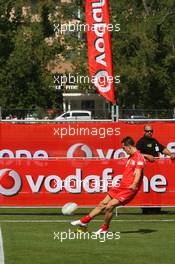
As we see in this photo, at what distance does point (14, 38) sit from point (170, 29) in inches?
370

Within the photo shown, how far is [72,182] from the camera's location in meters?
17.9

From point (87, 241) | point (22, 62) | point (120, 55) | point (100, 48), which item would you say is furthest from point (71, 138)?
point (120, 55)

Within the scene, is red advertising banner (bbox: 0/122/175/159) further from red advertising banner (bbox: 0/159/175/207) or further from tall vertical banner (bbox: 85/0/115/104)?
red advertising banner (bbox: 0/159/175/207)

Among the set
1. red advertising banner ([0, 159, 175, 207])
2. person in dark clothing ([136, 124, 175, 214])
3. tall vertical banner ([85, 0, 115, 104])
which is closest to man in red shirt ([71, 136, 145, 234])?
red advertising banner ([0, 159, 175, 207])

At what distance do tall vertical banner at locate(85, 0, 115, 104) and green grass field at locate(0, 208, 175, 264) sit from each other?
459 cm

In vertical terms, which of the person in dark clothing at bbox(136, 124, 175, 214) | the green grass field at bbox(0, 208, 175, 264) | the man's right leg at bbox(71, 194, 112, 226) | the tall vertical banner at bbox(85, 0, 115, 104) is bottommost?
the green grass field at bbox(0, 208, 175, 264)

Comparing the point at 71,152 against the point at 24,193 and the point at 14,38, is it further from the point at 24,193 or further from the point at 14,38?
the point at 14,38

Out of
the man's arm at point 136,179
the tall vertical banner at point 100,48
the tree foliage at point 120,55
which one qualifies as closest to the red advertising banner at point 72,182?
the man's arm at point 136,179

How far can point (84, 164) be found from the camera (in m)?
17.9

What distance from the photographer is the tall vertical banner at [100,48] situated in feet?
71.6

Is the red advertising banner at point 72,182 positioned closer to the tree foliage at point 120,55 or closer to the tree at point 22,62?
the tree at point 22,62

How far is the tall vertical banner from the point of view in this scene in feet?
71.6

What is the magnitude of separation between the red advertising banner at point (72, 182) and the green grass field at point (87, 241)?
0.34 meters

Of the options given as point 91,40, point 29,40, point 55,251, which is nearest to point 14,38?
point 29,40
